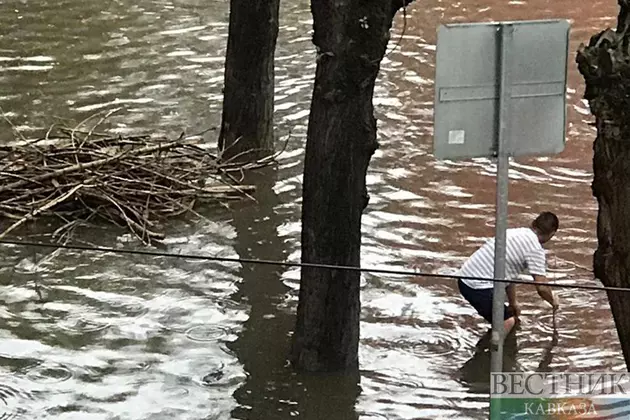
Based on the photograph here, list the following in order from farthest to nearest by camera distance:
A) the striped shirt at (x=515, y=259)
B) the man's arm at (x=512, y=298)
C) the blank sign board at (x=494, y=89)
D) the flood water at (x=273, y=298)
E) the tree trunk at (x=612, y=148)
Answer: the man's arm at (x=512, y=298)
the striped shirt at (x=515, y=259)
the flood water at (x=273, y=298)
the blank sign board at (x=494, y=89)
the tree trunk at (x=612, y=148)

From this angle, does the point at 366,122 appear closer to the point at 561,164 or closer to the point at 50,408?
the point at 50,408

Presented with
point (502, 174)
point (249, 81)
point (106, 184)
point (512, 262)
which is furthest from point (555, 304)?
point (249, 81)

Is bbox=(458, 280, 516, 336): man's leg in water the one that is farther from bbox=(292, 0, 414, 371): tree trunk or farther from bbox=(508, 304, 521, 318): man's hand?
bbox=(292, 0, 414, 371): tree trunk

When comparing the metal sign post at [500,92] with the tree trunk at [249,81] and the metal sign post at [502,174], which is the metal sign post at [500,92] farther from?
the tree trunk at [249,81]

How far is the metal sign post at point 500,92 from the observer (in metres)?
5.76

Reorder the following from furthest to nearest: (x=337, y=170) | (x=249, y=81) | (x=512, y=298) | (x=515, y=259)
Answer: (x=249, y=81), (x=512, y=298), (x=515, y=259), (x=337, y=170)

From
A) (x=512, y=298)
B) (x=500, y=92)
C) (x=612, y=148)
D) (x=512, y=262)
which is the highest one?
(x=500, y=92)

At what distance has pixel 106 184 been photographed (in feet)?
34.6

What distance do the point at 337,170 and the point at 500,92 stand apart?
1722 mm

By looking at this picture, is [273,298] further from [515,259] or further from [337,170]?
[337,170]

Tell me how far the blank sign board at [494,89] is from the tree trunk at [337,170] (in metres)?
1.14

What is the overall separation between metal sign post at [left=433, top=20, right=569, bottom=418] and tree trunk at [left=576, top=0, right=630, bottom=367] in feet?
1.40

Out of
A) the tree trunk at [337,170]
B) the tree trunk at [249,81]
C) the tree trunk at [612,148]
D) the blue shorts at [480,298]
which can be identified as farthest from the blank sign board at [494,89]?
the tree trunk at [249,81]

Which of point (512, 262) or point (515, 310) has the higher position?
point (512, 262)
